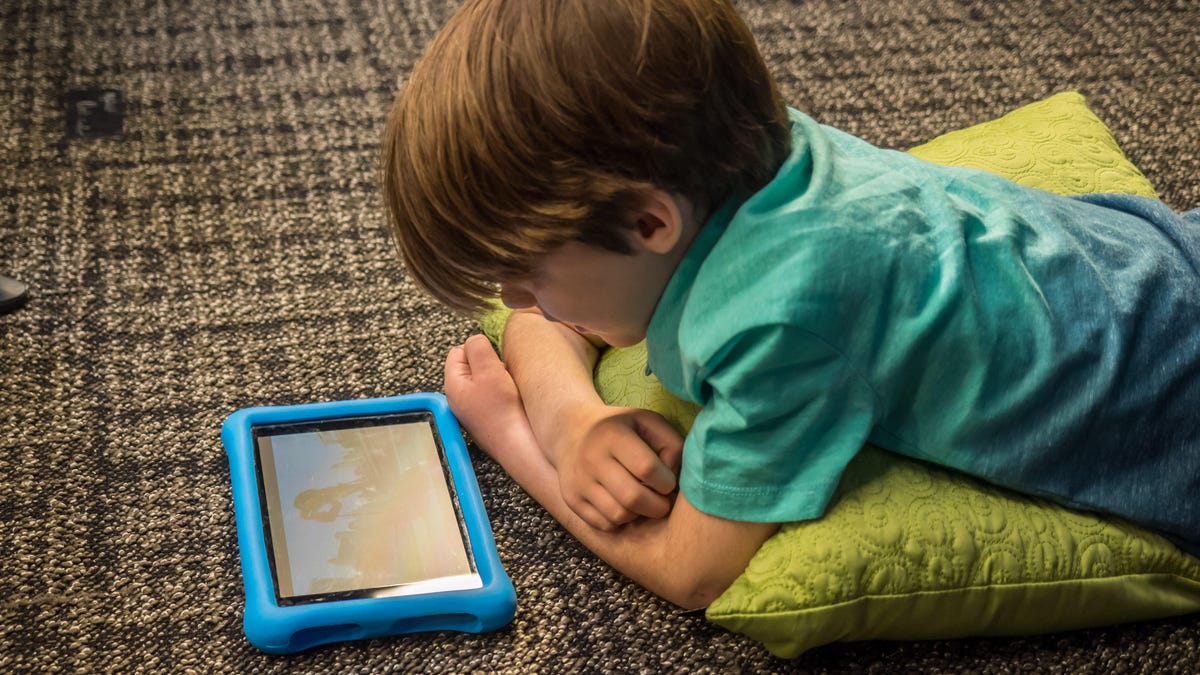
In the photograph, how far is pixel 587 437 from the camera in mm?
771

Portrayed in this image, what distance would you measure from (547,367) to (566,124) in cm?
27

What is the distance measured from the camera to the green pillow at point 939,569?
2.20 feet

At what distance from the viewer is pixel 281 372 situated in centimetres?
91

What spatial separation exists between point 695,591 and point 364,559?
21cm

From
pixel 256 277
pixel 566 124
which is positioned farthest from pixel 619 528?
pixel 256 277

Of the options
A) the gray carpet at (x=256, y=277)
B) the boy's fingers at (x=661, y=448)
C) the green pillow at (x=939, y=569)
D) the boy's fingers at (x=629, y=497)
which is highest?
the green pillow at (x=939, y=569)

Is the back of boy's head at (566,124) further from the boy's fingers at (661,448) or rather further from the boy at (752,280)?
the boy's fingers at (661,448)

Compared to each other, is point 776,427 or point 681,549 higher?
point 776,427

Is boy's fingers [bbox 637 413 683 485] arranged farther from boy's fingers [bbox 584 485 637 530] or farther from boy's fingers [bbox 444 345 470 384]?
boy's fingers [bbox 444 345 470 384]

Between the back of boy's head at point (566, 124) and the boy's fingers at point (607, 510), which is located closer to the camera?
the back of boy's head at point (566, 124)

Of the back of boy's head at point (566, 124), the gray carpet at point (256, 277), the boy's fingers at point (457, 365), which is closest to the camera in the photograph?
the back of boy's head at point (566, 124)

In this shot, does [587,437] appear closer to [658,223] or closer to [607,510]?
[607,510]

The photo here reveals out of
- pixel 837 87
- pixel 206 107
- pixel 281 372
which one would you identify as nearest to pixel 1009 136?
pixel 837 87

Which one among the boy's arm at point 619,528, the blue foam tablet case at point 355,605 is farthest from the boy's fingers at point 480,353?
the blue foam tablet case at point 355,605
